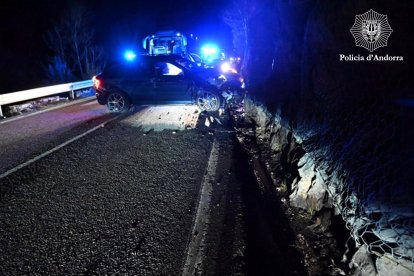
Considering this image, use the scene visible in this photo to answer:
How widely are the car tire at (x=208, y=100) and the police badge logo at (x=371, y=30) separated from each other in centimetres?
463

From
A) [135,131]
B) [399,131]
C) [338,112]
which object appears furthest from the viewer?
[135,131]

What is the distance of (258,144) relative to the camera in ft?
20.0

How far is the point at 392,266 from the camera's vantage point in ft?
6.75

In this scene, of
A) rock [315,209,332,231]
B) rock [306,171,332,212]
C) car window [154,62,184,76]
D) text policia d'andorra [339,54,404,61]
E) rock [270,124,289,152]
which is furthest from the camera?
car window [154,62,184,76]

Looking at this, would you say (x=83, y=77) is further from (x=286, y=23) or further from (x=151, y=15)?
(x=151, y=15)

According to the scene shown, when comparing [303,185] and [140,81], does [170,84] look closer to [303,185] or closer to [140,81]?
[140,81]

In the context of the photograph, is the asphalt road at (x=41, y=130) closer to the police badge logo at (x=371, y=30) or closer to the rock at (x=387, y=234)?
the rock at (x=387, y=234)

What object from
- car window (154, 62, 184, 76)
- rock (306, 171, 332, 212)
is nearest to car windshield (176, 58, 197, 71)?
car window (154, 62, 184, 76)

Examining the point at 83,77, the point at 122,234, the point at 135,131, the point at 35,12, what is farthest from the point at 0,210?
the point at 35,12

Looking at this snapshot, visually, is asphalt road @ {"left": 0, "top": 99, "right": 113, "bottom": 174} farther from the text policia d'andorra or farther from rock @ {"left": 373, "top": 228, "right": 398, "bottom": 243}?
the text policia d'andorra

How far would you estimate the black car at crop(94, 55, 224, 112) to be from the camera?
8602 millimetres

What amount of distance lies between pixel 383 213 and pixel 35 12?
1425 inches

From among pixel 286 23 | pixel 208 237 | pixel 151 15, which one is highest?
pixel 151 15

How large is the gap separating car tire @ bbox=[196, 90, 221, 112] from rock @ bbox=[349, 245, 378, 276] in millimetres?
6725
